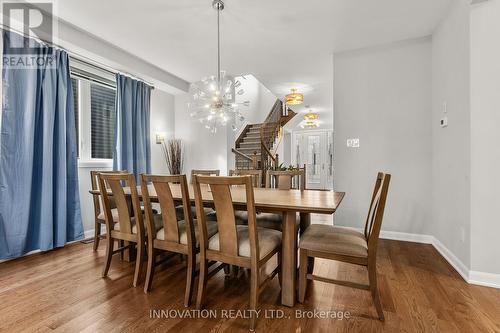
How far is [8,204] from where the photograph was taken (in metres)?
2.59

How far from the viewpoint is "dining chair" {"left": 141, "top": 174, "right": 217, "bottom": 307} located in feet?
5.87

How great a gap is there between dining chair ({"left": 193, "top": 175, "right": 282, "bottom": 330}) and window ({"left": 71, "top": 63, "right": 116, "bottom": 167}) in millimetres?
2689

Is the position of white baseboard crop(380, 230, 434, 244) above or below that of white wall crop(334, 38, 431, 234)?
below

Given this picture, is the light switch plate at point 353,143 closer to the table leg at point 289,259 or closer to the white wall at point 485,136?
the white wall at point 485,136

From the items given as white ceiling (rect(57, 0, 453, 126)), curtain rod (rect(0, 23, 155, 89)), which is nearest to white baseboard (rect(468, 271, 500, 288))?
white ceiling (rect(57, 0, 453, 126))

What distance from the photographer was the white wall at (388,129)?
3199mm

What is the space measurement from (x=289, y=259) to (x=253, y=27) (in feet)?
8.67

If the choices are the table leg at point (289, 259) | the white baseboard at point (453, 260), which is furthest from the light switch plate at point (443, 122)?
the table leg at point (289, 259)

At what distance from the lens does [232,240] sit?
166 centimetres

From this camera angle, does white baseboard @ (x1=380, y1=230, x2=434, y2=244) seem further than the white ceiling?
Yes

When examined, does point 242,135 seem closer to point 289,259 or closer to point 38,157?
point 38,157

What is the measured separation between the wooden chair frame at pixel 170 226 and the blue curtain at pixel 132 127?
2151mm

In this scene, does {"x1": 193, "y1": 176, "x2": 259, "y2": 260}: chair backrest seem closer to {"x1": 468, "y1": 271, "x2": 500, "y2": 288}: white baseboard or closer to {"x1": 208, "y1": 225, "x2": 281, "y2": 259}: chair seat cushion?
{"x1": 208, "y1": 225, "x2": 281, "y2": 259}: chair seat cushion

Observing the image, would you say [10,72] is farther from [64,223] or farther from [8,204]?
[64,223]
